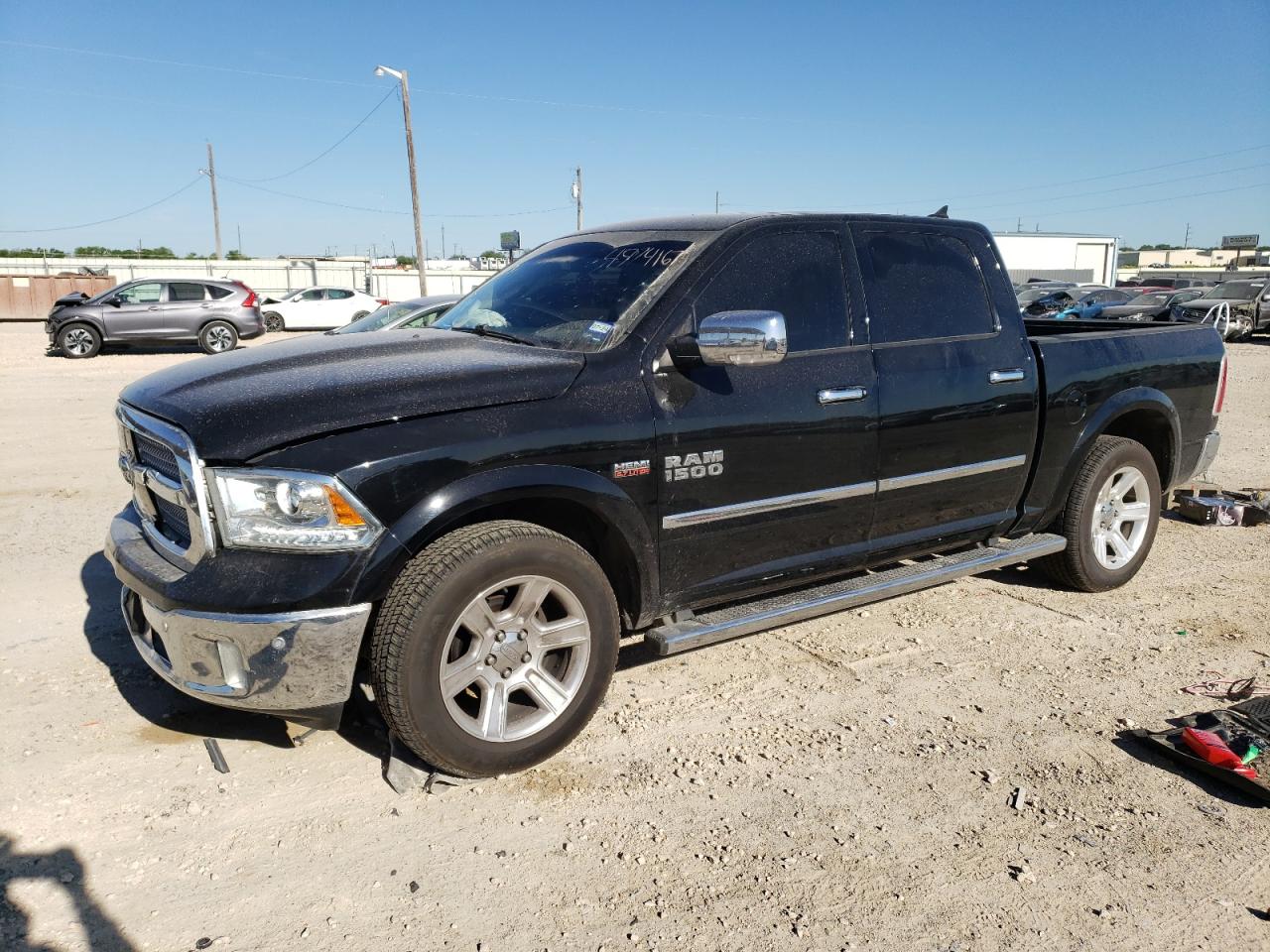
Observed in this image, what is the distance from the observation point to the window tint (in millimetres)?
20125

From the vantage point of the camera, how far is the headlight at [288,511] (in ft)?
9.32

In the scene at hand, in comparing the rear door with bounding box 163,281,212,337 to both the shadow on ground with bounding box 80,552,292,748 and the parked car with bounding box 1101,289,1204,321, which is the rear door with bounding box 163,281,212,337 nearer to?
the shadow on ground with bounding box 80,552,292,748

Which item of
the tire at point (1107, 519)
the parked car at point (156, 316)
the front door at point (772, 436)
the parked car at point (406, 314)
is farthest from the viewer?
the parked car at point (156, 316)

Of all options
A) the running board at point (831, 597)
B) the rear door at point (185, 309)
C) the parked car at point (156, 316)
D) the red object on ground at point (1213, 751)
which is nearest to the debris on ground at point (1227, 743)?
the red object on ground at point (1213, 751)

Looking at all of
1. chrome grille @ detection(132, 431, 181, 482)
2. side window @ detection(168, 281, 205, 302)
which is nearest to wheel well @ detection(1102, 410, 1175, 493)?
chrome grille @ detection(132, 431, 181, 482)

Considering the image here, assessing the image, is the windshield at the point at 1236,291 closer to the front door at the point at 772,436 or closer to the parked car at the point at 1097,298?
the parked car at the point at 1097,298

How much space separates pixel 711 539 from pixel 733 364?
68 cm

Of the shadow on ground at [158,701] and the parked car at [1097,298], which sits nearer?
the shadow on ground at [158,701]

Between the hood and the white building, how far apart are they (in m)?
70.8

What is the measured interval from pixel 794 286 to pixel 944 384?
0.87 m

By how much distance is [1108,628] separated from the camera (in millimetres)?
4711

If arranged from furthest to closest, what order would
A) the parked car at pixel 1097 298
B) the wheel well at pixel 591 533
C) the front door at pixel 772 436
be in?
the parked car at pixel 1097 298 → the front door at pixel 772 436 → the wheel well at pixel 591 533

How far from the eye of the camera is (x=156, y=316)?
19672 millimetres

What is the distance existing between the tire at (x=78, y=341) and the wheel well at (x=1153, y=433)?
1913 cm
